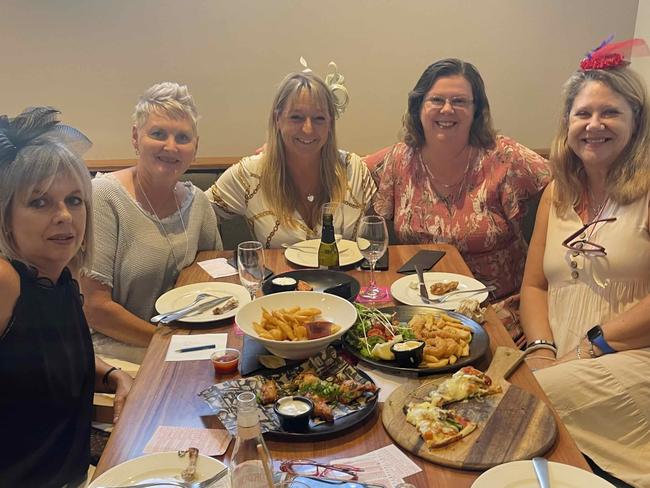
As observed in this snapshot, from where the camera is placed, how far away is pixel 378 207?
269 centimetres

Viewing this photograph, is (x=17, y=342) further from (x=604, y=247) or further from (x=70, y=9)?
(x=70, y=9)

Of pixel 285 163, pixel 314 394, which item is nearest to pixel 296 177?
pixel 285 163

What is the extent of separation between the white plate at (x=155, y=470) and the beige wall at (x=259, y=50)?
266cm

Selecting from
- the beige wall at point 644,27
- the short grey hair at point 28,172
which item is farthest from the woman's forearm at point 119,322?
the beige wall at point 644,27

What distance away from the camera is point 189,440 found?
114cm

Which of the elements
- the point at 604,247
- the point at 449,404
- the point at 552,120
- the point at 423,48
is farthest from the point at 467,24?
the point at 449,404

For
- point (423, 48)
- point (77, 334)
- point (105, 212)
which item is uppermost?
point (423, 48)

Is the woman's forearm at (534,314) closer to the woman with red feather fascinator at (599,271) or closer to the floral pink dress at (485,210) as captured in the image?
the woman with red feather fascinator at (599,271)

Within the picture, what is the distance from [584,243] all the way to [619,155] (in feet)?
1.13

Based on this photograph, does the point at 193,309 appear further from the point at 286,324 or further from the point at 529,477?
the point at 529,477

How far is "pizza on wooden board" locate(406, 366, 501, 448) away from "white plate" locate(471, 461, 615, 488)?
0.11 meters

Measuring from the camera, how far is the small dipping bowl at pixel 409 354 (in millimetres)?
1346

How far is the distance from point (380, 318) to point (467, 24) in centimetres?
241

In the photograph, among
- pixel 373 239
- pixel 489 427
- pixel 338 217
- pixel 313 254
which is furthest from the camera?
pixel 338 217
